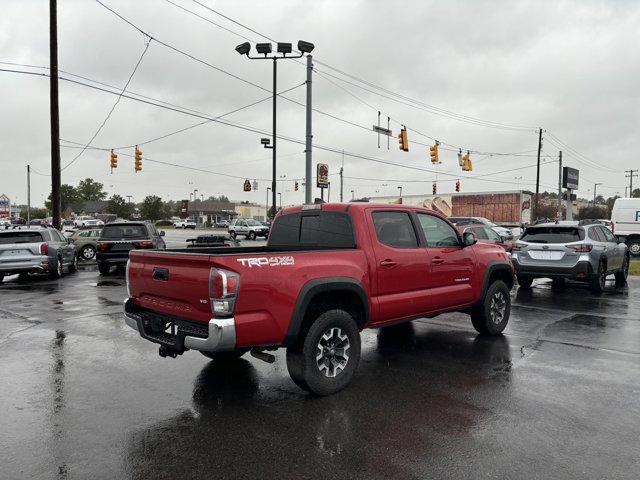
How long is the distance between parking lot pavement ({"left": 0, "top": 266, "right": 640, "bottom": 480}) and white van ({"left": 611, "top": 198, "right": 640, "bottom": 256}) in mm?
18433

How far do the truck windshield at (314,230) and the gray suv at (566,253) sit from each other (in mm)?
7541

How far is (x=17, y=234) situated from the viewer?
13.2 meters

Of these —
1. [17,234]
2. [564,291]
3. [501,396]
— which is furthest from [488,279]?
[17,234]

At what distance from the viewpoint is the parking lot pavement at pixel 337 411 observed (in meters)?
3.28

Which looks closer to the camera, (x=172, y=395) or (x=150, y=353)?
(x=172, y=395)

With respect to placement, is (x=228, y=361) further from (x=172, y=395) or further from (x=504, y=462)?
(x=504, y=462)

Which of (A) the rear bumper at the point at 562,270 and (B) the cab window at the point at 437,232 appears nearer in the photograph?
(B) the cab window at the point at 437,232

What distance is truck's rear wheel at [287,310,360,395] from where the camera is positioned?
443 cm

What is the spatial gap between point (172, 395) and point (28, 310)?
20.6 feet

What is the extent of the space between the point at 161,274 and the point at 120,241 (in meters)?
11.5

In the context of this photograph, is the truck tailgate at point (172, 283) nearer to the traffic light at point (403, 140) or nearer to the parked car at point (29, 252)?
the parked car at point (29, 252)

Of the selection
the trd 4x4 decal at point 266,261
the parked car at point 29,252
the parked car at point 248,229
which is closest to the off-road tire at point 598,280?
the trd 4x4 decal at point 266,261

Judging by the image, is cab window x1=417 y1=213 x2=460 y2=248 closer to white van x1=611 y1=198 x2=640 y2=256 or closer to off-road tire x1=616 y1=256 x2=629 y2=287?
off-road tire x1=616 y1=256 x2=629 y2=287

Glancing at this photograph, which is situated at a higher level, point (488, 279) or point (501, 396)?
point (488, 279)
